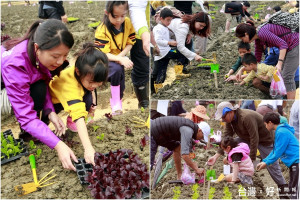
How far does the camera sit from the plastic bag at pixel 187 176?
7.00 ft

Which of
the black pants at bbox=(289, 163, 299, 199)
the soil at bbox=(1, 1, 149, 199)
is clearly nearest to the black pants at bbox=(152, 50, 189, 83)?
the soil at bbox=(1, 1, 149, 199)

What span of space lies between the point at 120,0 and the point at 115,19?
7.5 inches

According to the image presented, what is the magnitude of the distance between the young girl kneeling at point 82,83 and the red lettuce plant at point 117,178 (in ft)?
0.41

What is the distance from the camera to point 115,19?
3.06 meters

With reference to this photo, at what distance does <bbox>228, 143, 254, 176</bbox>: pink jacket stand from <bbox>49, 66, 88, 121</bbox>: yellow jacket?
3.68 ft

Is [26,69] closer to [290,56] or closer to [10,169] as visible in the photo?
[10,169]

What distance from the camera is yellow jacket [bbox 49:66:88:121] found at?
2.45 meters

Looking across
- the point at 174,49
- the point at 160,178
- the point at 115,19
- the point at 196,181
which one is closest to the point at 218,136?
the point at 196,181

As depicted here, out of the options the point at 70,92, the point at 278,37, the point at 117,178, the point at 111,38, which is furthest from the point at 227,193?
the point at 111,38

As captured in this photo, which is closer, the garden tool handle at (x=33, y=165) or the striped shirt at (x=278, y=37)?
the garden tool handle at (x=33, y=165)

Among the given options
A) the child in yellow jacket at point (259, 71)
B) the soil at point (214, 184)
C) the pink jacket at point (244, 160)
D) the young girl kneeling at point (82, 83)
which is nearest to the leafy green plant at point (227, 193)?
the soil at point (214, 184)

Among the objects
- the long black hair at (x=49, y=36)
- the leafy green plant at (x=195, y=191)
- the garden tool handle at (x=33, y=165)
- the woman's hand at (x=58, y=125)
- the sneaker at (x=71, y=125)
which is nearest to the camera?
the leafy green plant at (x=195, y=191)

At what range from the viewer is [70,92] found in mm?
2516

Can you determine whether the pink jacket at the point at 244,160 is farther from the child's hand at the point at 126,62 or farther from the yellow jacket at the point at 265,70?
the child's hand at the point at 126,62
